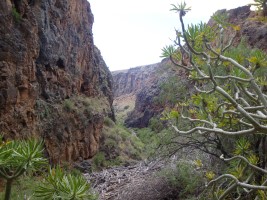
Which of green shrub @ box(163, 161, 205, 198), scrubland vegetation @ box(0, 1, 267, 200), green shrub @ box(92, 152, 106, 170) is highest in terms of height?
scrubland vegetation @ box(0, 1, 267, 200)

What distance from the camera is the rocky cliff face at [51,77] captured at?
33.7 feet

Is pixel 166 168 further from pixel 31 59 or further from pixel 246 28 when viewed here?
pixel 246 28

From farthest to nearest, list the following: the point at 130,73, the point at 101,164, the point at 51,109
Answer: the point at 130,73 < the point at 101,164 < the point at 51,109

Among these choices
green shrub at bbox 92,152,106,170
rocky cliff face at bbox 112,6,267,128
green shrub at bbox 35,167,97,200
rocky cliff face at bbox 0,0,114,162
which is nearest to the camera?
green shrub at bbox 35,167,97,200

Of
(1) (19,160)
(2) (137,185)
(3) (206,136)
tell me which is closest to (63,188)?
(1) (19,160)

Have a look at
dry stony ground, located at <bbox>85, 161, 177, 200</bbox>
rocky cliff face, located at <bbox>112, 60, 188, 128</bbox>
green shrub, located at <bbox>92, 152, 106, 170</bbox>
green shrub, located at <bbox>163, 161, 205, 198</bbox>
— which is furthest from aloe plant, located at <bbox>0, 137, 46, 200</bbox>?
rocky cliff face, located at <bbox>112, 60, 188, 128</bbox>

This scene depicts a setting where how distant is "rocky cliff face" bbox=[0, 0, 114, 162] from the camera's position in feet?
33.7

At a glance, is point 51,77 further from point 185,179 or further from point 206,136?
point 206,136

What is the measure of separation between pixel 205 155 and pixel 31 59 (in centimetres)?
718

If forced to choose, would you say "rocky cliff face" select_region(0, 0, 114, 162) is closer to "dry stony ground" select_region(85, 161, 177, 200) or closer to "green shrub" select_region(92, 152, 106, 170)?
"green shrub" select_region(92, 152, 106, 170)

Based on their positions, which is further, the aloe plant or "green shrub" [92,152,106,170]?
"green shrub" [92,152,106,170]

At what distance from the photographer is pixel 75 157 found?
14.4m

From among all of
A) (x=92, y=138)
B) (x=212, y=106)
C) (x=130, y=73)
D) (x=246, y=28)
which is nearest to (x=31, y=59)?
(x=92, y=138)

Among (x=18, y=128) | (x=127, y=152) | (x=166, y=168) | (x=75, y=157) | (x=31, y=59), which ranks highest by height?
(x=31, y=59)
